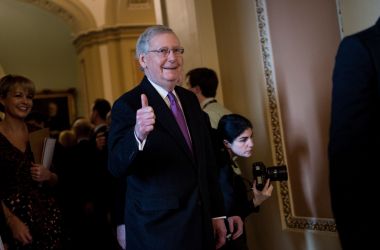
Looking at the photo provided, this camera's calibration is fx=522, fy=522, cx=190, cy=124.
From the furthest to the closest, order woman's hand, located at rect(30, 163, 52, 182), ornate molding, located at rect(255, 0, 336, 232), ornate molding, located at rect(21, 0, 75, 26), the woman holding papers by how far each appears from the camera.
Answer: ornate molding, located at rect(21, 0, 75, 26) → ornate molding, located at rect(255, 0, 336, 232) → woman's hand, located at rect(30, 163, 52, 182) → the woman holding papers

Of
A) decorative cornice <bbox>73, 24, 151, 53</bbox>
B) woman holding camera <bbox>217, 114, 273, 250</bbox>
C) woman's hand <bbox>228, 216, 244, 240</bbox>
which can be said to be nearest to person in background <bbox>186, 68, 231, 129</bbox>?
woman holding camera <bbox>217, 114, 273, 250</bbox>

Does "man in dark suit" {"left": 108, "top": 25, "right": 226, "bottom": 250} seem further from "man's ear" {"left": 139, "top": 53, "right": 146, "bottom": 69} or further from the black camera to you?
the black camera

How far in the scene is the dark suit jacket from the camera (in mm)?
1951

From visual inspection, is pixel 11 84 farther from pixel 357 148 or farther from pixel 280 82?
pixel 357 148

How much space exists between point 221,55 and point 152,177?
182 centimetres

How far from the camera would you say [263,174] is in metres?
2.76

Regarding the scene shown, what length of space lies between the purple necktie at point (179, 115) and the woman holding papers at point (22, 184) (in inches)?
40.3

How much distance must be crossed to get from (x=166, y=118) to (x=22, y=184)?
1098 mm

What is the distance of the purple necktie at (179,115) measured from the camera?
2105 millimetres

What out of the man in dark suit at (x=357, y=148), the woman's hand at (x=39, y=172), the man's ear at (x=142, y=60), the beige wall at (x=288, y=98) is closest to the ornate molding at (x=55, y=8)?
the beige wall at (x=288, y=98)

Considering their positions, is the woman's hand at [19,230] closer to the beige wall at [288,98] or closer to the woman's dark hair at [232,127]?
the woman's dark hair at [232,127]

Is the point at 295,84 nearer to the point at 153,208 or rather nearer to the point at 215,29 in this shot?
the point at 215,29

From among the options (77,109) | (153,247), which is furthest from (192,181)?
(77,109)

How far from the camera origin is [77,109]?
11039 mm
